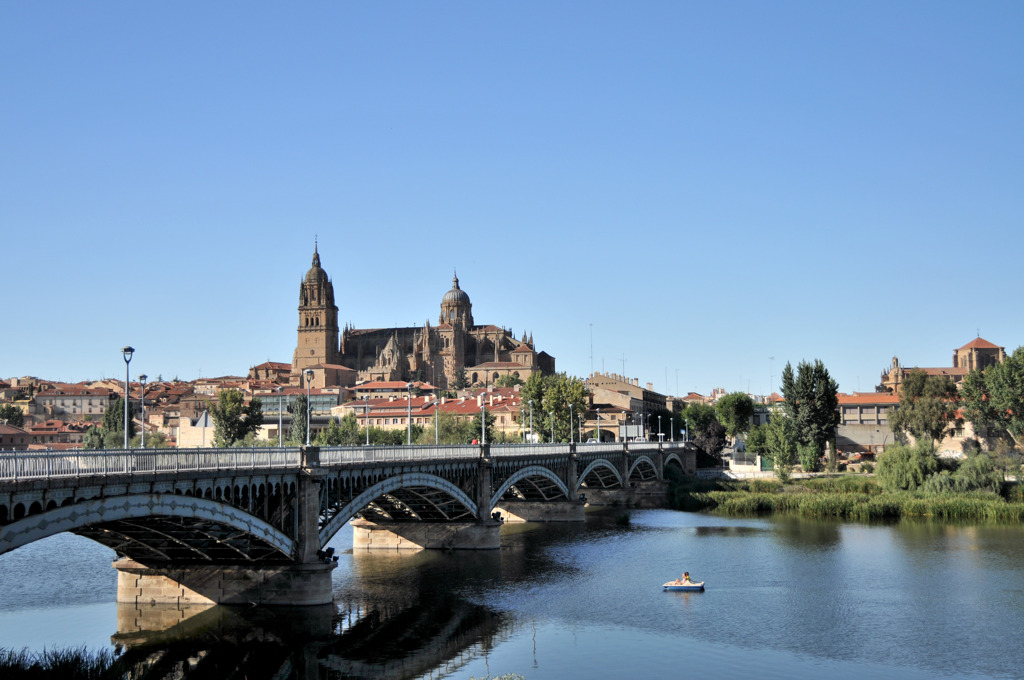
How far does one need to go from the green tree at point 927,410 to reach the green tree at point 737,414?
23871 millimetres

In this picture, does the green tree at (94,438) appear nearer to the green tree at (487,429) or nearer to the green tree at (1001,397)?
the green tree at (487,429)

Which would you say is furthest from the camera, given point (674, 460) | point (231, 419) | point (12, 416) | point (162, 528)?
point (12, 416)

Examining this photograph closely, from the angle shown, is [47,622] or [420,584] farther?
[420,584]

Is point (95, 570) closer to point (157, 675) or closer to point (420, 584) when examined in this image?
point (420, 584)

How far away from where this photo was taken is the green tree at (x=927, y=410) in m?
107

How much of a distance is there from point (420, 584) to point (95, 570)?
1597 cm

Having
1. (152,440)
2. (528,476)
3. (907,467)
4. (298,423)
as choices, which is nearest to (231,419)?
(298,423)

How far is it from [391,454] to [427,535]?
42.2 feet

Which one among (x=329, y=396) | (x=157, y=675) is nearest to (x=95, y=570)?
(x=157, y=675)

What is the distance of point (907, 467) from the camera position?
80.7m

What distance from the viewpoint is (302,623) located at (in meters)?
37.0

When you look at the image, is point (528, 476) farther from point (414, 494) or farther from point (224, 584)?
point (224, 584)

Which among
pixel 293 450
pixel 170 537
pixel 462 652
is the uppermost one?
pixel 293 450

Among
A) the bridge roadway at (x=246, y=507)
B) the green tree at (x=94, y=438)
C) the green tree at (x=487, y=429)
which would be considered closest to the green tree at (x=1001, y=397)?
the green tree at (x=487, y=429)
